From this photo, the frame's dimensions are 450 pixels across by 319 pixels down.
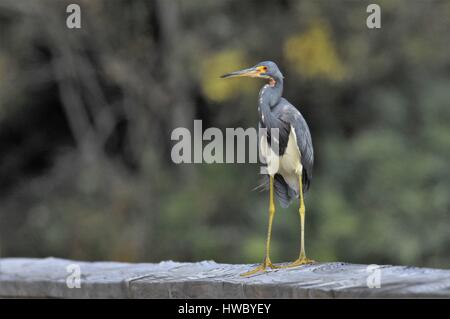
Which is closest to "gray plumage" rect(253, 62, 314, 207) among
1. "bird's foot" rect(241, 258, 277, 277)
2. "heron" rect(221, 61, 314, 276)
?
"heron" rect(221, 61, 314, 276)

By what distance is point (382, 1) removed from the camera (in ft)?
40.3

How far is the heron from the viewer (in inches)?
172

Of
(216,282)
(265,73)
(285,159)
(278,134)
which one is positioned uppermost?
(265,73)

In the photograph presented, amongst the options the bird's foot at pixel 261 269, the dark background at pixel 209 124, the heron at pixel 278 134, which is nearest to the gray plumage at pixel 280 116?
the heron at pixel 278 134

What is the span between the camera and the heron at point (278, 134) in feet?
14.3

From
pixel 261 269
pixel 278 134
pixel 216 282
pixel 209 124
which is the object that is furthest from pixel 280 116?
pixel 209 124

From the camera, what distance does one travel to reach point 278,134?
4.41 m

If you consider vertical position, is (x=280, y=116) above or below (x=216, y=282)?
above

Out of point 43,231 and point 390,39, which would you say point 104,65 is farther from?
point 390,39

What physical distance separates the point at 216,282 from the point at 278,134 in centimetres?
89

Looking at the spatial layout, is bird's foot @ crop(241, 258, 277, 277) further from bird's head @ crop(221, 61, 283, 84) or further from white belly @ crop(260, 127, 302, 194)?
bird's head @ crop(221, 61, 283, 84)

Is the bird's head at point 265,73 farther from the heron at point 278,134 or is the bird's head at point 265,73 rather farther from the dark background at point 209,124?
the dark background at point 209,124

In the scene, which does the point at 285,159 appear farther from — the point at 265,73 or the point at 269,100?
the point at 265,73

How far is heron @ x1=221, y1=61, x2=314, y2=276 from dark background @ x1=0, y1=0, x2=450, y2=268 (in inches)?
263
